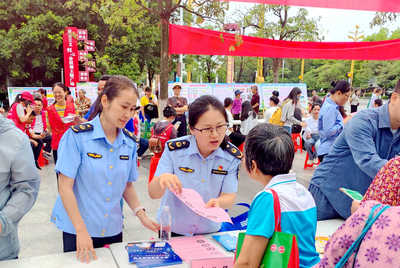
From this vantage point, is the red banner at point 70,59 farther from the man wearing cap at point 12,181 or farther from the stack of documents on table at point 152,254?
the stack of documents on table at point 152,254

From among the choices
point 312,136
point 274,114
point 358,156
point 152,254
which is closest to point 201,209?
point 152,254

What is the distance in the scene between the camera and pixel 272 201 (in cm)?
101

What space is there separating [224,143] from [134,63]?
15436 mm

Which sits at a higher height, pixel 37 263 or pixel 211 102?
pixel 211 102

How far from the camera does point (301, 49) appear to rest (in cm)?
364

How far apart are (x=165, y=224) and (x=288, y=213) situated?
2.74 ft

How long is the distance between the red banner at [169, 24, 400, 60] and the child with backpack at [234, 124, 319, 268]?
90.2 inches

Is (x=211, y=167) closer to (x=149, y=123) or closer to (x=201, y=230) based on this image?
(x=201, y=230)

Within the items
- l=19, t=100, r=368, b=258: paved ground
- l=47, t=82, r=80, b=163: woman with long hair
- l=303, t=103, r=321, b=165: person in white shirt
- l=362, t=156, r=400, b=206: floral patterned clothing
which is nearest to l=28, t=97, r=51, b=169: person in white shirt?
l=19, t=100, r=368, b=258: paved ground

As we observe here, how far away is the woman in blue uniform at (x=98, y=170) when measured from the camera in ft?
4.98

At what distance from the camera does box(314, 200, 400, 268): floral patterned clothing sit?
75cm

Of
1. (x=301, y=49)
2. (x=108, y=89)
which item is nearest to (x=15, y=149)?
(x=108, y=89)

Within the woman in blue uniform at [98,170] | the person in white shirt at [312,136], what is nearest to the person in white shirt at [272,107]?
the person in white shirt at [312,136]

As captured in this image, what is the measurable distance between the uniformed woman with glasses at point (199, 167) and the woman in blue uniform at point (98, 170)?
166 millimetres
